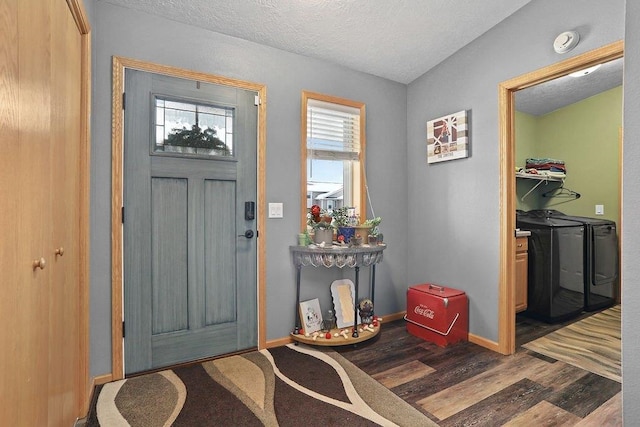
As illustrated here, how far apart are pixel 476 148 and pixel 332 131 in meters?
1.29

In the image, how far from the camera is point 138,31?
2.31 metres

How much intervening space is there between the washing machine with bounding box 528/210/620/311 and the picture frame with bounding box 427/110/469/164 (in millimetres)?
1818

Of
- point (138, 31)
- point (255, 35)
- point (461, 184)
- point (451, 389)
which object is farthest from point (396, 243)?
point (138, 31)

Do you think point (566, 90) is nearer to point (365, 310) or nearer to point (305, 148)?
point (305, 148)

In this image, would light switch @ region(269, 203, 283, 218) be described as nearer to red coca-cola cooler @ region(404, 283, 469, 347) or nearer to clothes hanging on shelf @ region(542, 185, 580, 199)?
red coca-cola cooler @ region(404, 283, 469, 347)

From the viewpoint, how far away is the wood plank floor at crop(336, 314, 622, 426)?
1866 mm

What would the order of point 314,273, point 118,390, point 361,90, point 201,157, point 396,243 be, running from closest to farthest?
1. point 118,390
2. point 201,157
3. point 314,273
4. point 361,90
5. point 396,243

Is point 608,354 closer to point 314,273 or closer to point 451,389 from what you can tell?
point 451,389

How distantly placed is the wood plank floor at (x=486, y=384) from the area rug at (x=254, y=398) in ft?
0.55

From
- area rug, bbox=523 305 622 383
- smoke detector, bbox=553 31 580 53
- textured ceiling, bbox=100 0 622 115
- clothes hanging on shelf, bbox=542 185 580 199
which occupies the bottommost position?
area rug, bbox=523 305 622 383

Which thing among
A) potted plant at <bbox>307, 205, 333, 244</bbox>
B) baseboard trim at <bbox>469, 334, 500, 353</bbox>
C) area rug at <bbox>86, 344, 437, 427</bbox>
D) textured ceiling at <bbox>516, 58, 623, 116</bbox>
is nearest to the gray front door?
area rug at <bbox>86, 344, 437, 427</bbox>

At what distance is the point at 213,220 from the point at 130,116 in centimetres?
92

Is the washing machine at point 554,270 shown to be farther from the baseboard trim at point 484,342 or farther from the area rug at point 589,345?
the baseboard trim at point 484,342

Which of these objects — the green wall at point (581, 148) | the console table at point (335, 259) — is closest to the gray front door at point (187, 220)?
the console table at point (335, 259)
